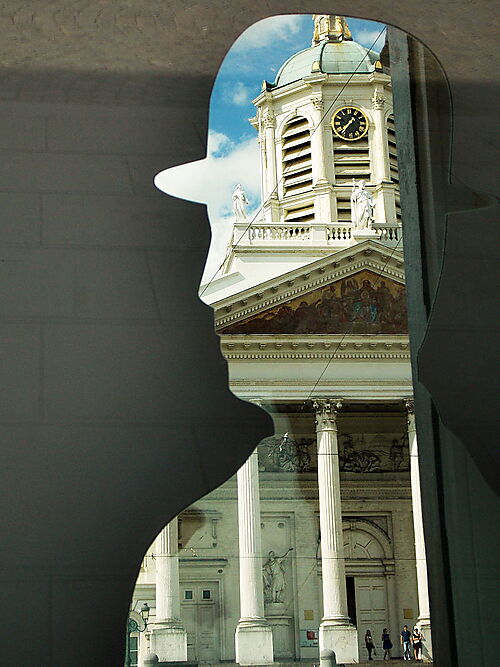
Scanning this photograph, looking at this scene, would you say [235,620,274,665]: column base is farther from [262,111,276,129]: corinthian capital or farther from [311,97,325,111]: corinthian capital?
[311,97,325,111]: corinthian capital

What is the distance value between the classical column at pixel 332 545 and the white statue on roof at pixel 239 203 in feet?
1.53

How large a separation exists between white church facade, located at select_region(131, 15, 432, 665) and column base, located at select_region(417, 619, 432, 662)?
0.04 feet

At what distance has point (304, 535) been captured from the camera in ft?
7.57

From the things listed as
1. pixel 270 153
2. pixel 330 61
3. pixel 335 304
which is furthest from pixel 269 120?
pixel 335 304

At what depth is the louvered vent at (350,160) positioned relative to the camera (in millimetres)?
2463

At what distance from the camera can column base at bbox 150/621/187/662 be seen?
200 cm

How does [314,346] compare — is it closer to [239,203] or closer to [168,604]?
[239,203]

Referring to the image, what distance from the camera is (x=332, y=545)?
7.67 ft

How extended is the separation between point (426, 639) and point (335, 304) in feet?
2.69

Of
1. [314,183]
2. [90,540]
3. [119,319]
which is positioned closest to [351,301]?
[314,183]

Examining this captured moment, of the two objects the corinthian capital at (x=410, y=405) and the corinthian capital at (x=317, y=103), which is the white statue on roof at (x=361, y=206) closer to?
the corinthian capital at (x=317, y=103)

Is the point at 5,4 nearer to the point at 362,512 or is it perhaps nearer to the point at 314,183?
the point at 314,183

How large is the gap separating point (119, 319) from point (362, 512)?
74cm

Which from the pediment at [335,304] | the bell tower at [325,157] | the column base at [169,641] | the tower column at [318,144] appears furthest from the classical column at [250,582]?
the tower column at [318,144]
